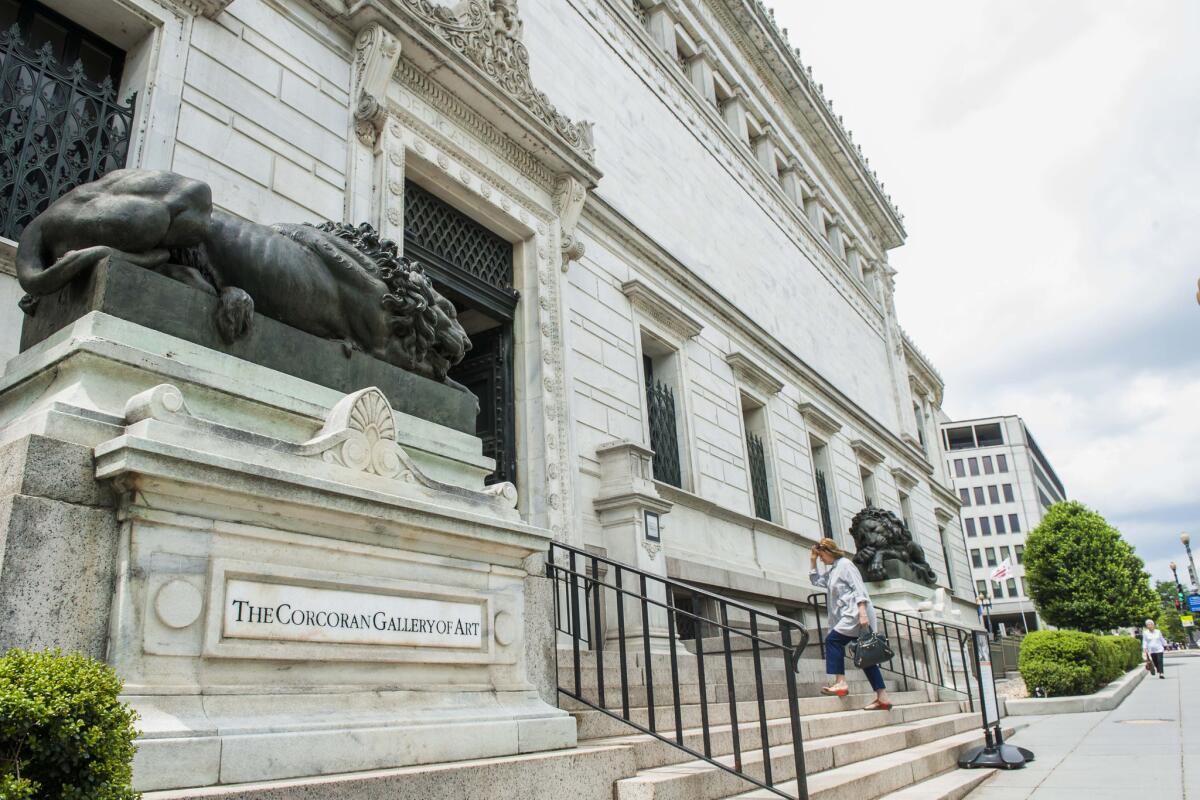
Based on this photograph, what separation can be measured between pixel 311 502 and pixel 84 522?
805mm

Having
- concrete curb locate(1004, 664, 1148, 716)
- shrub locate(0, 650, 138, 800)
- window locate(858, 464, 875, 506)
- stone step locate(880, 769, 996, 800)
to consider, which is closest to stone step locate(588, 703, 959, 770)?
stone step locate(880, 769, 996, 800)

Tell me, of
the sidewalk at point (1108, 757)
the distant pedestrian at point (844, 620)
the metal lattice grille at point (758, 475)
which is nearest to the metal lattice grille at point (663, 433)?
the metal lattice grille at point (758, 475)

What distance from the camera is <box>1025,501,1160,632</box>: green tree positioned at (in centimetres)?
3581

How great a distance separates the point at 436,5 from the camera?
30.6ft

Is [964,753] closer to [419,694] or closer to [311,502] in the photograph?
[419,694]

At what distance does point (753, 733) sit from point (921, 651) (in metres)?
9.56

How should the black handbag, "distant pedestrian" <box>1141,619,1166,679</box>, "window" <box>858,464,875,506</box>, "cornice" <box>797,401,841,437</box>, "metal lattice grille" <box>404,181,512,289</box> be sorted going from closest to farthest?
the black handbag < "metal lattice grille" <box>404,181,512,289</box> < "cornice" <box>797,401,841,437</box> < "window" <box>858,464,875,506</box> < "distant pedestrian" <box>1141,619,1166,679</box>

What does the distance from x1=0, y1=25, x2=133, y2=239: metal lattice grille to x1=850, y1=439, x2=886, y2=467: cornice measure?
18029 mm

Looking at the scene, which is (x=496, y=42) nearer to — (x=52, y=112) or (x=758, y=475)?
(x=52, y=112)

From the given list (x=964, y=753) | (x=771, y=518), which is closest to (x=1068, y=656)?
(x=771, y=518)

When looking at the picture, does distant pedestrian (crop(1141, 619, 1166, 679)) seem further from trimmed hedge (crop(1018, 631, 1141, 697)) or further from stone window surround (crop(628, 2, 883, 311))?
stone window surround (crop(628, 2, 883, 311))

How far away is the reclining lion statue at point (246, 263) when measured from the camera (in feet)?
12.3

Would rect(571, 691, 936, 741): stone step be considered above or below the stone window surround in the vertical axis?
below

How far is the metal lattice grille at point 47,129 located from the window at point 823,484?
15.0 meters
